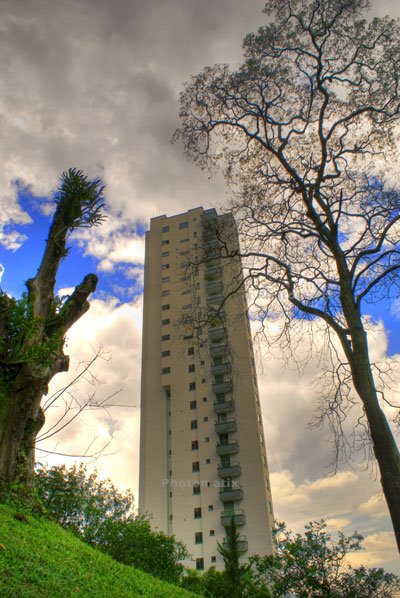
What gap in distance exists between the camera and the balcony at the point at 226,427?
43594mm

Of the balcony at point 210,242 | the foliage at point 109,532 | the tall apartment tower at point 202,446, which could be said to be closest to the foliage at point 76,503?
the foliage at point 109,532

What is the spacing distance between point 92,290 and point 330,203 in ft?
20.5

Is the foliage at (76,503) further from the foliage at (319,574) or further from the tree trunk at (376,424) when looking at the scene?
the tree trunk at (376,424)

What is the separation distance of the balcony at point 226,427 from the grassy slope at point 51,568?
34.8 meters

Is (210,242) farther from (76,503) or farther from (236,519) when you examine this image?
(236,519)

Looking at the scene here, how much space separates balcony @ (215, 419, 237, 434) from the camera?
43.6 meters

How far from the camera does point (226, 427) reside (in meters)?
43.6

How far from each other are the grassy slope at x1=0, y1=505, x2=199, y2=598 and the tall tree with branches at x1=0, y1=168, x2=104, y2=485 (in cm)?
112

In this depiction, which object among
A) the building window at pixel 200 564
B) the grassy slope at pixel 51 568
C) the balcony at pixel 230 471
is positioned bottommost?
the grassy slope at pixel 51 568

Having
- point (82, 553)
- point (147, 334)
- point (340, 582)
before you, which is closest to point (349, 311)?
point (82, 553)

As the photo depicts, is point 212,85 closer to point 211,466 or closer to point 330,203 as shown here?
point 330,203

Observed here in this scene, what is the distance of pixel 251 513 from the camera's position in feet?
130

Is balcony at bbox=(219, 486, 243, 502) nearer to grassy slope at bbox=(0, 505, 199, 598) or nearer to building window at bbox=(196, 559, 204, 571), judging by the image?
building window at bbox=(196, 559, 204, 571)

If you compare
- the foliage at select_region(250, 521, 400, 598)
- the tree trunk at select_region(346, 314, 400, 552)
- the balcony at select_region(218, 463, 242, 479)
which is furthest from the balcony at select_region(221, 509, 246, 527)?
the tree trunk at select_region(346, 314, 400, 552)
